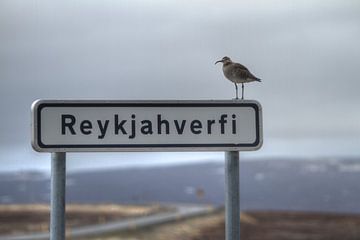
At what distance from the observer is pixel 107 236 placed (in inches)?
1598

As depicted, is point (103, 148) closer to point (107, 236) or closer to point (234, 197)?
point (234, 197)

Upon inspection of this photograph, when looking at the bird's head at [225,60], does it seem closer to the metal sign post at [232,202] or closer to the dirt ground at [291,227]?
the metal sign post at [232,202]

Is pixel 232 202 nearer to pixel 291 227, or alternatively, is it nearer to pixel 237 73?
pixel 237 73

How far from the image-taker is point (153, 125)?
461cm

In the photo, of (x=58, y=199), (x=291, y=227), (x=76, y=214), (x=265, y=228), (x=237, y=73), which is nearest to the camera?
(x=58, y=199)

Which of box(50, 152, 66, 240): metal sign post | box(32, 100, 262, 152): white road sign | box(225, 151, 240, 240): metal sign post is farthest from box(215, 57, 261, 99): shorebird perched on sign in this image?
box(50, 152, 66, 240): metal sign post

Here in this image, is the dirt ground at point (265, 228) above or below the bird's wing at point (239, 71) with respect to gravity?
above

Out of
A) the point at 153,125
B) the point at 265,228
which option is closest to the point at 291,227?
the point at 265,228

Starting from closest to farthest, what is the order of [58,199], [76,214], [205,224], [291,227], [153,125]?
[58,199]
[153,125]
[205,224]
[291,227]
[76,214]

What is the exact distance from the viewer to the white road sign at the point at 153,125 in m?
4.53

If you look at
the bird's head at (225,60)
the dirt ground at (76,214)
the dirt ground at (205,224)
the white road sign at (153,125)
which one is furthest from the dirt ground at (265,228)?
the white road sign at (153,125)

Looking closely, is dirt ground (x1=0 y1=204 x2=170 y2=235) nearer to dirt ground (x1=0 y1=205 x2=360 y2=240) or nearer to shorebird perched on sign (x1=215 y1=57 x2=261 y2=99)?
dirt ground (x1=0 y1=205 x2=360 y2=240)

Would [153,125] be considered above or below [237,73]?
below

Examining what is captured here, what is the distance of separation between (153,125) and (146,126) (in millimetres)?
42
